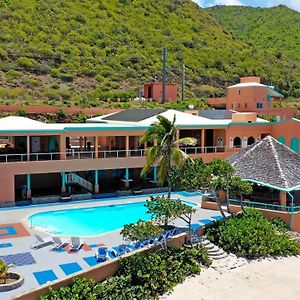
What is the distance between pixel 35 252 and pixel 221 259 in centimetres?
775

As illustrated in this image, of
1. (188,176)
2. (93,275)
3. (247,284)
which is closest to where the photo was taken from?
(93,275)

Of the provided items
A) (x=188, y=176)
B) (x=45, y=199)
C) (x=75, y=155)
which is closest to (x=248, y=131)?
(x=75, y=155)

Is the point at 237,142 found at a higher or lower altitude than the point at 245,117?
lower

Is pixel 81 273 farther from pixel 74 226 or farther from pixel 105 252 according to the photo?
pixel 74 226

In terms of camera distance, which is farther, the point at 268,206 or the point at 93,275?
the point at 268,206

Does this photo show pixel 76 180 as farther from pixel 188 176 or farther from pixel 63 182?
pixel 188 176

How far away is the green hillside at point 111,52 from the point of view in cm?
5434

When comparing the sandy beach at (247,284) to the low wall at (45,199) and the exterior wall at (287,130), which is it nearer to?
the low wall at (45,199)

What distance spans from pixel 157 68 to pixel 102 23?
40.7 feet

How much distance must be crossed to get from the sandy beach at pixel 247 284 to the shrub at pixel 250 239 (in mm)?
776

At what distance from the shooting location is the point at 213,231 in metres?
22.1

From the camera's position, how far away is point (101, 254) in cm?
1861

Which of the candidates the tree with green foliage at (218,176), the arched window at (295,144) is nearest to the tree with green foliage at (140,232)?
the tree with green foliage at (218,176)

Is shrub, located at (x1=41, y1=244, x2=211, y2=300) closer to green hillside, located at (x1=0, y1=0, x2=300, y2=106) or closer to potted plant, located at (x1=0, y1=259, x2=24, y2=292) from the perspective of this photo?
potted plant, located at (x1=0, y1=259, x2=24, y2=292)
